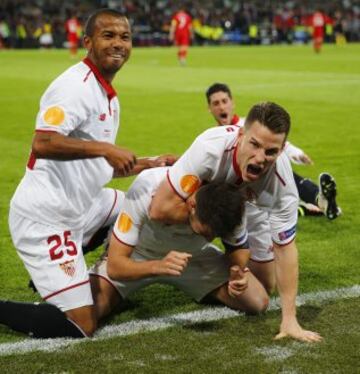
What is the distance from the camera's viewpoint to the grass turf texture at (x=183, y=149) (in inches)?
165

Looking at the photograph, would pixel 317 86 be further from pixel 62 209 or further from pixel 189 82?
pixel 62 209

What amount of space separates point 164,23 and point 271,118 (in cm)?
4797

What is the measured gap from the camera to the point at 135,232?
4641mm

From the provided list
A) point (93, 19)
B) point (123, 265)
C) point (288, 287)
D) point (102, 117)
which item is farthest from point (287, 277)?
point (93, 19)

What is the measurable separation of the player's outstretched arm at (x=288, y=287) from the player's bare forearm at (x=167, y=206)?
0.55 metres

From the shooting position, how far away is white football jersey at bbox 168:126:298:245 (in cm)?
428

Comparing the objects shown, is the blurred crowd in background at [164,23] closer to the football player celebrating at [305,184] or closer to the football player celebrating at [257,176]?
the football player celebrating at [305,184]

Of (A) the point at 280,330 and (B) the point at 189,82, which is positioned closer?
(A) the point at 280,330

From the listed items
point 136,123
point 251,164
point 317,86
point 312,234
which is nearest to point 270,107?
point 251,164

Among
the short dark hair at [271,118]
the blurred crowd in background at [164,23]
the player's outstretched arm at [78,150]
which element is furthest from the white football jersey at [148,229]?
the blurred crowd in background at [164,23]

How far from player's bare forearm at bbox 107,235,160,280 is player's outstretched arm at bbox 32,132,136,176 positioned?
489mm

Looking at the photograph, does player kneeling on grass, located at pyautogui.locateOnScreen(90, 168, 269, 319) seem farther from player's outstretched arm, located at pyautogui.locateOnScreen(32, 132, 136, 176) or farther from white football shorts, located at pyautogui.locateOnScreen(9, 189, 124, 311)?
player's outstretched arm, located at pyautogui.locateOnScreen(32, 132, 136, 176)

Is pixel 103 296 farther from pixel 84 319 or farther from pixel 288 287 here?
pixel 288 287

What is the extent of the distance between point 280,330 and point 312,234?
2471 mm
